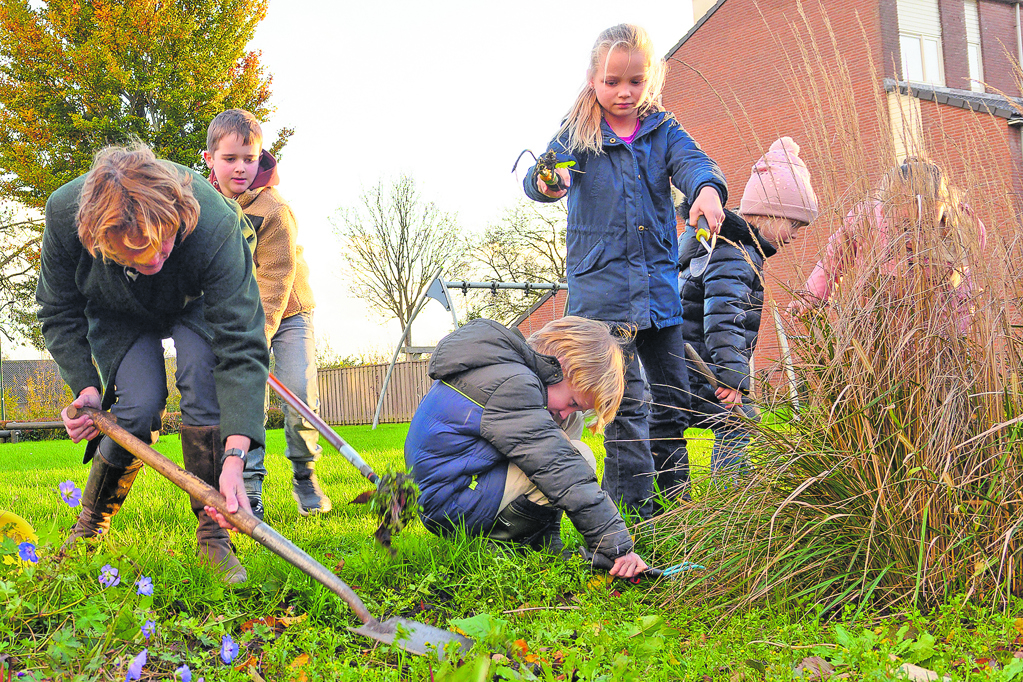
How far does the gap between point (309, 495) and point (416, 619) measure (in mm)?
1941

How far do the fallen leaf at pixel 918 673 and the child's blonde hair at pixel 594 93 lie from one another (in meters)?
2.22

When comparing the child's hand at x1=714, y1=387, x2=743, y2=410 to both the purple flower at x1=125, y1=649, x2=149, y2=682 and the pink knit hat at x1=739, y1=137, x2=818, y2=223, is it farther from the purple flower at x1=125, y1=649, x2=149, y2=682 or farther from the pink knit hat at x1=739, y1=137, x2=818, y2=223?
the purple flower at x1=125, y1=649, x2=149, y2=682

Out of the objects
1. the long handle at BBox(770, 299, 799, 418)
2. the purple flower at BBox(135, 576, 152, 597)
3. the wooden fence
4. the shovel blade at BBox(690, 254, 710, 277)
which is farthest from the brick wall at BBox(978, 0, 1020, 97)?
the purple flower at BBox(135, 576, 152, 597)

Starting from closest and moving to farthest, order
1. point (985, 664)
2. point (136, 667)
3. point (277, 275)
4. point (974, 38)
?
point (136, 667) < point (985, 664) < point (277, 275) < point (974, 38)

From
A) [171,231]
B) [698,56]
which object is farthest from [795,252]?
[698,56]

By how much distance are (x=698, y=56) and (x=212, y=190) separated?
74.4 feet

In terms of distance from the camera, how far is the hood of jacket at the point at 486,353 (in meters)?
2.88

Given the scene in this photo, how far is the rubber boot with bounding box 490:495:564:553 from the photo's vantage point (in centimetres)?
290

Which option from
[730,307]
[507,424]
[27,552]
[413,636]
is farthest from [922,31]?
[27,552]

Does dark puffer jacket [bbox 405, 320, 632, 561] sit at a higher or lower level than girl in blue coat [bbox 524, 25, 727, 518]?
lower

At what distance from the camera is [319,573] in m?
2.19

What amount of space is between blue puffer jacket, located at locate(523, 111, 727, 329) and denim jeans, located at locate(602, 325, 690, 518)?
0.42ft

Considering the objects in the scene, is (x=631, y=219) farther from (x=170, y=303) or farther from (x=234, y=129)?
(x=234, y=129)

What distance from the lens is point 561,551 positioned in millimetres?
2990
